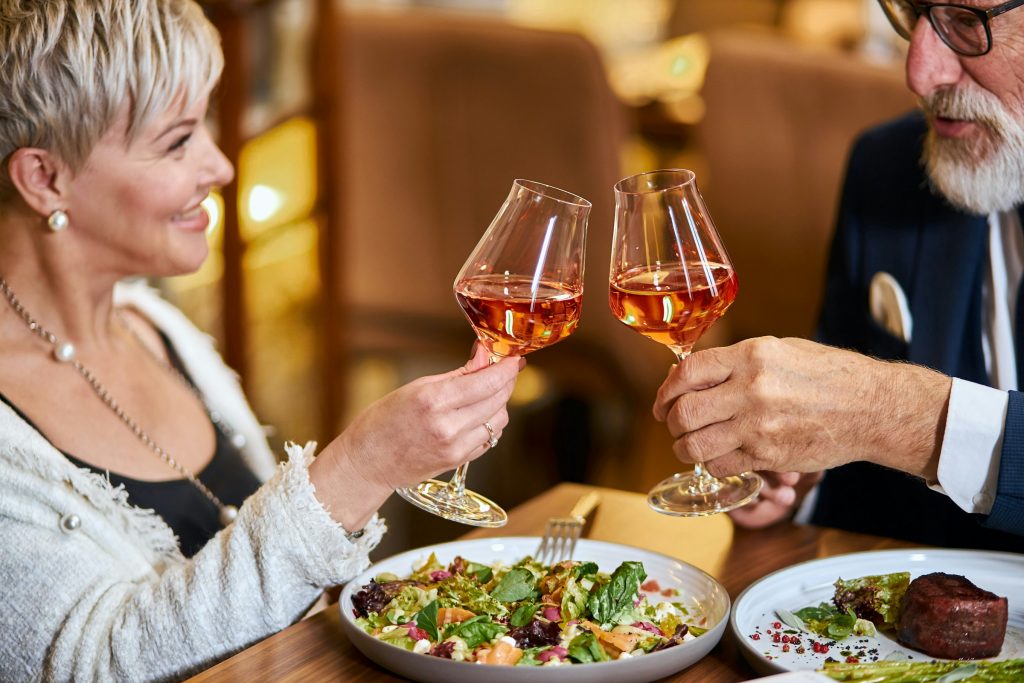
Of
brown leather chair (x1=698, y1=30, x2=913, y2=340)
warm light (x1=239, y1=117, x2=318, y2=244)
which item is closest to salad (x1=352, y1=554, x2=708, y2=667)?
warm light (x1=239, y1=117, x2=318, y2=244)

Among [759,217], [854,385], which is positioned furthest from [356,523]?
[759,217]

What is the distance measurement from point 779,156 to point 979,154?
182cm

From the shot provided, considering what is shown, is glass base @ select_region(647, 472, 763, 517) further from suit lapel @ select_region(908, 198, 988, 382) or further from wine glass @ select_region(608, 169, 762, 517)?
suit lapel @ select_region(908, 198, 988, 382)

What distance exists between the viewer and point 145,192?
1.65 metres

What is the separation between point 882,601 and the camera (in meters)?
1.28

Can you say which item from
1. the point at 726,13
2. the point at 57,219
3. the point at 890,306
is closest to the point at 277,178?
the point at 57,219

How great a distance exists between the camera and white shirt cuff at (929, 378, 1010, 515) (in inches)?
52.1

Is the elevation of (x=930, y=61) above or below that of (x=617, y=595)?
above

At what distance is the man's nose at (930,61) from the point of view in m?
1.63

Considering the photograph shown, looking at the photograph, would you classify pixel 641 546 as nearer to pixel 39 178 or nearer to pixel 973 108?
pixel 973 108

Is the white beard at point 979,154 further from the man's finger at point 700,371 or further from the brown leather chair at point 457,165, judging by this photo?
the brown leather chair at point 457,165

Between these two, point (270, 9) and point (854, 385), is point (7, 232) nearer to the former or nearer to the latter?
point (854, 385)

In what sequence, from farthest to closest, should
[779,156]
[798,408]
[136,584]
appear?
[779,156] < [136,584] < [798,408]

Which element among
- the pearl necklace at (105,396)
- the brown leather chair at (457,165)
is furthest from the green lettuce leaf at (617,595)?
the brown leather chair at (457,165)
